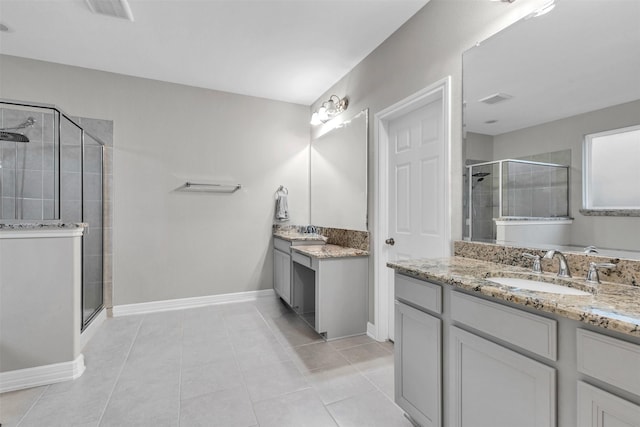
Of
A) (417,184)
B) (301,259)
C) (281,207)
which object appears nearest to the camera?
(417,184)

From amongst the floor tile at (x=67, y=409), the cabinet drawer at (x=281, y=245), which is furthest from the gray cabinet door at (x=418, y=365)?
the cabinet drawer at (x=281, y=245)

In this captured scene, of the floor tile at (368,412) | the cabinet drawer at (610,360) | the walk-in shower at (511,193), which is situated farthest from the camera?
the floor tile at (368,412)

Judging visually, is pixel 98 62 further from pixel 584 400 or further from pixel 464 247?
pixel 584 400

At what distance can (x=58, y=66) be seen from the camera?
3158 mm

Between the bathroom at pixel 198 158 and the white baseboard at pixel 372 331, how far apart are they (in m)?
0.12

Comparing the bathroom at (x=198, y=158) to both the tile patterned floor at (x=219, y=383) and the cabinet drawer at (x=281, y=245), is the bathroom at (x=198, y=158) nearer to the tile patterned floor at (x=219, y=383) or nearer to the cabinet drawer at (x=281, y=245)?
the cabinet drawer at (x=281, y=245)

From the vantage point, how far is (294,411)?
1.75 metres

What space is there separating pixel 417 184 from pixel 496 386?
5.09 ft

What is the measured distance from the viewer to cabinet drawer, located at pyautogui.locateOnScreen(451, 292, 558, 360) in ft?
3.21

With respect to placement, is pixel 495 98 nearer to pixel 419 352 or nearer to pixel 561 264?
pixel 561 264

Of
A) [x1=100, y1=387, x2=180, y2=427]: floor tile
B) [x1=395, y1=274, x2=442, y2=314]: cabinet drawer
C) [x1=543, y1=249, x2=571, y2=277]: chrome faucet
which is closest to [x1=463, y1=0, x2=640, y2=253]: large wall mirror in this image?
[x1=543, y1=249, x2=571, y2=277]: chrome faucet

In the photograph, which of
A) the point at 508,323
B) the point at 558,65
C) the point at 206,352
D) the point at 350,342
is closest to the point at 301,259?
the point at 350,342

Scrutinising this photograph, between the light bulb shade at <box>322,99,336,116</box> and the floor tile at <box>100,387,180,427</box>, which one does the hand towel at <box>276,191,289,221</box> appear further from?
the floor tile at <box>100,387,180,427</box>

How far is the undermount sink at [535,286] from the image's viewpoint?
124 cm
